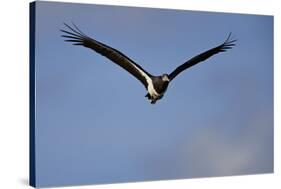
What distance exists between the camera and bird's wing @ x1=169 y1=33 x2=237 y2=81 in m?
7.55

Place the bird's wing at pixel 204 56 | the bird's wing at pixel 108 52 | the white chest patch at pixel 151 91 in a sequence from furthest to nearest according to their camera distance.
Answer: the bird's wing at pixel 204 56 < the white chest patch at pixel 151 91 < the bird's wing at pixel 108 52

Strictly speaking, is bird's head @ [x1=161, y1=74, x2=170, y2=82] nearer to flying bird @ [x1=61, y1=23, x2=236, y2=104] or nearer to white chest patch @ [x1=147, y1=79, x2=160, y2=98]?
flying bird @ [x1=61, y1=23, x2=236, y2=104]

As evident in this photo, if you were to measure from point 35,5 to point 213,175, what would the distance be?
276cm

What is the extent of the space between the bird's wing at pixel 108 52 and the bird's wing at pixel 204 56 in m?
0.34

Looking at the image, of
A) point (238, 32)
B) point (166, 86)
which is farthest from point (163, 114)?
point (238, 32)

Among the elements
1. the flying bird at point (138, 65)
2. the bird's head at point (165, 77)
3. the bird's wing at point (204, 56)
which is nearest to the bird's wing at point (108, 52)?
the flying bird at point (138, 65)

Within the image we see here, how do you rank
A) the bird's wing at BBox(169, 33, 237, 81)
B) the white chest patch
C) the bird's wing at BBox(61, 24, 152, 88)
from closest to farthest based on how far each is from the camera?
1. the bird's wing at BBox(61, 24, 152, 88)
2. the white chest patch
3. the bird's wing at BBox(169, 33, 237, 81)

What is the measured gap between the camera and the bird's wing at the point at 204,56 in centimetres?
755

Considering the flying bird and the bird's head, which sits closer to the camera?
the flying bird

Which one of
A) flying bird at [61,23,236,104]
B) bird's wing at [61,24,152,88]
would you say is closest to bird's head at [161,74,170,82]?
flying bird at [61,23,236,104]

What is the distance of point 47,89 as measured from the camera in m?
6.82

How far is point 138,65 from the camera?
7320 millimetres

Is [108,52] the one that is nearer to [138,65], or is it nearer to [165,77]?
[138,65]

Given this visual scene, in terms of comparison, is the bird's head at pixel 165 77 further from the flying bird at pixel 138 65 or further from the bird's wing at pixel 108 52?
the bird's wing at pixel 108 52
